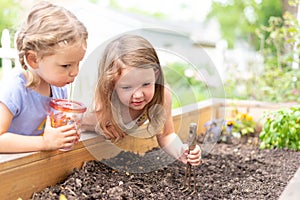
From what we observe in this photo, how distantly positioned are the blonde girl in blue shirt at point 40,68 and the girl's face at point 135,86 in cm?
19

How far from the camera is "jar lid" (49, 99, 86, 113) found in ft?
4.49

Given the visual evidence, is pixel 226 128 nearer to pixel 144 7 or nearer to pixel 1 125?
pixel 1 125

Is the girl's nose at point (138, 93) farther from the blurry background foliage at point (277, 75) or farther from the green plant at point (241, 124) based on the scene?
the blurry background foliage at point (277, 75)

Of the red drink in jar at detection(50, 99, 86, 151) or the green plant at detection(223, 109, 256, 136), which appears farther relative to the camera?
the green plant at detection(223, 109, 256, 136)

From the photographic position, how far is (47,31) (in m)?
1.31

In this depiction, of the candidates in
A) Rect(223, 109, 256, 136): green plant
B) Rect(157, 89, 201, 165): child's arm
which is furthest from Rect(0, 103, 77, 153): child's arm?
Rect(223, 109, 256, 136): green plant

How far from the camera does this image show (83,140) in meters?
1.61

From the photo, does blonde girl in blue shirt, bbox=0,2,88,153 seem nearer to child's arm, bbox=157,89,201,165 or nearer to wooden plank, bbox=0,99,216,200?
wooden plank, bbox=0,99,216,200

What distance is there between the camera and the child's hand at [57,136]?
135 centimetres

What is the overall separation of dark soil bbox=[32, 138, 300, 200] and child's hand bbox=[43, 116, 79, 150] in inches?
6.9

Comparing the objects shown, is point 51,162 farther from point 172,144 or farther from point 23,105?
point 172,144

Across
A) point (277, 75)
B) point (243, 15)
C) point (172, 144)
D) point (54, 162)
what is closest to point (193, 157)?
point (172, 144)

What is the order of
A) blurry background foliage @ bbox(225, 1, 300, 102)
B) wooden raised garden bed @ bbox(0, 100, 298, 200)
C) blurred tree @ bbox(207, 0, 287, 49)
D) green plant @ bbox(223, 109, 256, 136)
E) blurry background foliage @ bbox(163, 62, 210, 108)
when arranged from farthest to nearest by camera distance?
blurred tree @ bbox(207, 0, 287, 49) < blurry background foliage @ bbox(225, 1, 300, 102) < green plant @ bbox(223, 109, 256, 136) < blurry background foliage @ bbox(163, 62, 210, 108) < wooden raised garden bed @ bbox(0, 100, 298, 200)

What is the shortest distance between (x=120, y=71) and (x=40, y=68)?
11.9 inches
